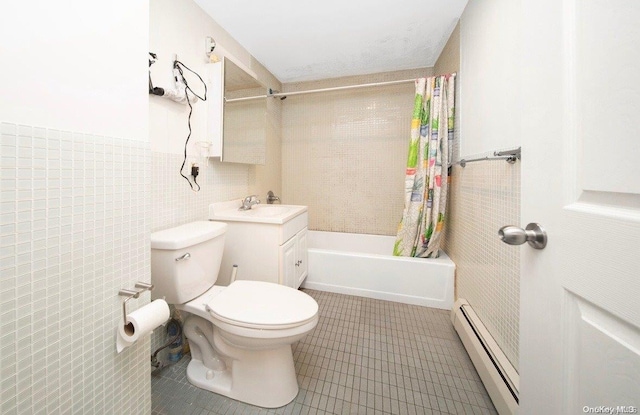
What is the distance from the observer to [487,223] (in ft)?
4.39

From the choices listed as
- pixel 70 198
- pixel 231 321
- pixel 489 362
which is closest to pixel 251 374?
pixel 231 321

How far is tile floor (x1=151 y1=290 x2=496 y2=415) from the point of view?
1064mm

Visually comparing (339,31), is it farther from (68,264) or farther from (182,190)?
(68,264)

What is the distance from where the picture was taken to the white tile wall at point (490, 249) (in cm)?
107

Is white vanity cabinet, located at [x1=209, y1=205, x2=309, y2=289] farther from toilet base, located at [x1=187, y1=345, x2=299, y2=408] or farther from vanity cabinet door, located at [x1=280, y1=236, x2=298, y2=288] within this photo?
toilet base, located at [x1=187, y1=345, x2=299, y2=408]

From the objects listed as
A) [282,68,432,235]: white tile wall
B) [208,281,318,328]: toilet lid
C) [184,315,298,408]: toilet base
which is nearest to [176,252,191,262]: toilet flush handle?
[208,281,318,328]: toilet lid

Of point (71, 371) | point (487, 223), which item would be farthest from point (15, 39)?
point (487, 223)

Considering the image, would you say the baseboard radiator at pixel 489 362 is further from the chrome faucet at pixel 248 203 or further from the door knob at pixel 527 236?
the chrome faucet at pixel 248 203

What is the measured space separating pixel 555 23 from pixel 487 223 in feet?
3.59

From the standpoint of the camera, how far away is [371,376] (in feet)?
4.02

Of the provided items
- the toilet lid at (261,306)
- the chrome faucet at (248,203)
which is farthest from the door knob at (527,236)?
the chrome faucet at (248,203)

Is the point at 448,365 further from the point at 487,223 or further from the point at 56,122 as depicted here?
the point at 56,122

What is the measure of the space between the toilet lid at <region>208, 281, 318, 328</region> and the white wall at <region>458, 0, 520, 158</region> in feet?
3.76

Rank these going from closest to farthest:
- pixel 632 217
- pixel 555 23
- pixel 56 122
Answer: pixel 632 217
pixel 555 23
pixel 56 122
